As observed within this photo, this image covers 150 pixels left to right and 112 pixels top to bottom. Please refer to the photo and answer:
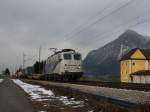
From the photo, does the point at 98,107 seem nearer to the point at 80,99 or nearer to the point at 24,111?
the point at 24,111

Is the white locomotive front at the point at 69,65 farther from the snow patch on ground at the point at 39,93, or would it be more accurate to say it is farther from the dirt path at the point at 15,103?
the dirt path at the point at 15,103

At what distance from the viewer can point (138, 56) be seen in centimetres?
10162

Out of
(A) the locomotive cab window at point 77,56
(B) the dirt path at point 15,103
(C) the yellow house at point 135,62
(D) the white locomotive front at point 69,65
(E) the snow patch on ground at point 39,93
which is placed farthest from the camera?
(C) the yellow house at point 135,62

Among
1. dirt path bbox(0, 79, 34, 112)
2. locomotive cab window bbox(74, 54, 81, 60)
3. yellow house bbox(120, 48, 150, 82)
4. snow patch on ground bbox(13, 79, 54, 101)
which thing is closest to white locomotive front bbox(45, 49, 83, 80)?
locomotive cab window bbox(74, 54, 81, 60)

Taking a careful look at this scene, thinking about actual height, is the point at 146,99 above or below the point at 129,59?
below

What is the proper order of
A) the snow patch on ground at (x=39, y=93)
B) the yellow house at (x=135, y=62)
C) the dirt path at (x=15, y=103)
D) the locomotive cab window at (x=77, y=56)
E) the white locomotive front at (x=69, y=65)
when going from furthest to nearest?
1. the yellow house at (x=135, y=62)
2. the locomotive cab window at (x=77, y=56)
3. the white locomotive front at (x=69, y=65)
4. the snow patch on ground at (x=39, y=93)
5. the dirt path at (x=15, y=103)

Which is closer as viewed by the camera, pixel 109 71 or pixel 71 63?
pixel 71 63

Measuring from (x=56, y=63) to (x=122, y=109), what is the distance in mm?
33274

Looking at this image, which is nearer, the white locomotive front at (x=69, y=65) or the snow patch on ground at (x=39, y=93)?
the snow patch on ground at (x=39, y=93)

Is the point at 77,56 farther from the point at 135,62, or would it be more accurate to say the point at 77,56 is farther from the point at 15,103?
the point at 135,62

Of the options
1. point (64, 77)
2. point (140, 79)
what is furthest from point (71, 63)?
point (140, 79)

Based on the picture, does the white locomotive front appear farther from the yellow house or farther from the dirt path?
the yellow house

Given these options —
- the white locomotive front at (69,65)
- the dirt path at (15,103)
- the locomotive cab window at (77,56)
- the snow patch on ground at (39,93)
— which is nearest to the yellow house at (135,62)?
the locomotive cab window at (77,56)

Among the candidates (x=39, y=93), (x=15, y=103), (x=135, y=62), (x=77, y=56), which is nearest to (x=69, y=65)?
(x=77, y=56)
